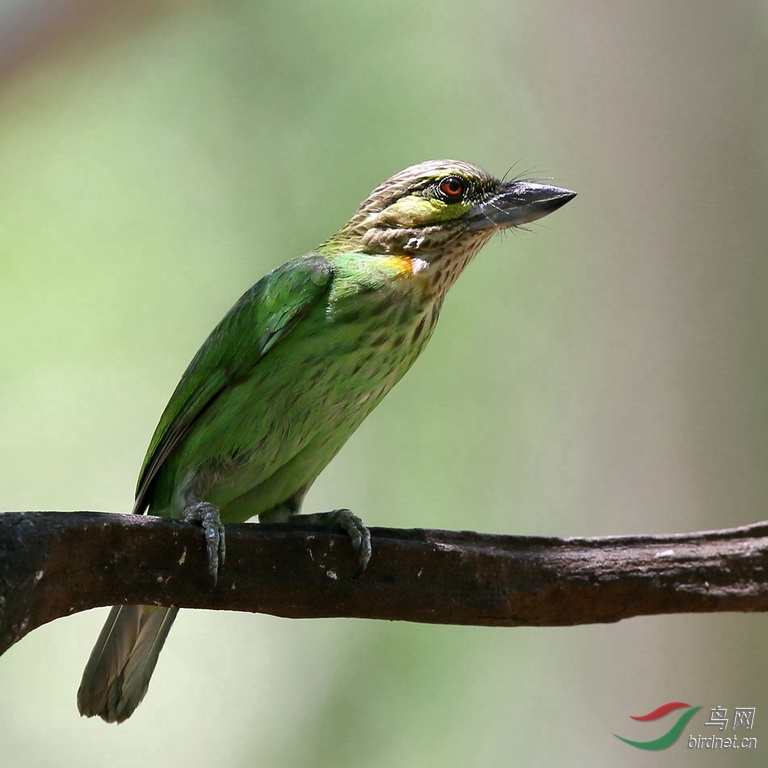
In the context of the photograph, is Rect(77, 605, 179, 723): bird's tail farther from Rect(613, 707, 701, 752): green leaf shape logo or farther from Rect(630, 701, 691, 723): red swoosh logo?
Rect(630, 701, 691, 723): red swoosh logo

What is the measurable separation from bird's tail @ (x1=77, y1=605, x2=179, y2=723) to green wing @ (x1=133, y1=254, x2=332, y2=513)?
47 cm

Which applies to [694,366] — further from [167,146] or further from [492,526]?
[167,146]

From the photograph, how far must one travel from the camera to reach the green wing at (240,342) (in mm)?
3100

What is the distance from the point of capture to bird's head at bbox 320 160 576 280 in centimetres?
326

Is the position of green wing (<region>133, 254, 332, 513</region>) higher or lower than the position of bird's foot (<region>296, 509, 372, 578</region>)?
higher

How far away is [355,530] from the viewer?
2.77 m

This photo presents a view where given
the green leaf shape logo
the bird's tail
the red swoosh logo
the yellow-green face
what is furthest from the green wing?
the red swoosh logo

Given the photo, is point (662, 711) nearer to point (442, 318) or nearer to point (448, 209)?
point (448, 209)

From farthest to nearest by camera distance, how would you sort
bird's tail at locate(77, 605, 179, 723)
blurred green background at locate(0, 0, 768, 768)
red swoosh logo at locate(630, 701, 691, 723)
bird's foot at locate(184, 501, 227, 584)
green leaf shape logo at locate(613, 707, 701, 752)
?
blurred green background at locate(0, 0, 768, 768), red swoosh logo at locate(630, 701, 691, 723), green leaf shape logo at locate(613, 707, 701, 752), bird's tail at locate(77, 605, 179, 723), bird's foot at locate(184, 501, 227, 584)

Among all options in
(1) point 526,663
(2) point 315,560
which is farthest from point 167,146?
(2) point 315,560

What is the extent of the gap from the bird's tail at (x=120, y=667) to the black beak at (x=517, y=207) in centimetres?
172

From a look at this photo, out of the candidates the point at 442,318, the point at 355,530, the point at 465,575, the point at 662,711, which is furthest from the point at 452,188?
the point at 442,318

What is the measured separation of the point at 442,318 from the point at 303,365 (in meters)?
3.51

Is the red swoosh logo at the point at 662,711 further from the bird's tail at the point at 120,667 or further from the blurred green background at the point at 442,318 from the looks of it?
the bird's tail at the point at 120,667
